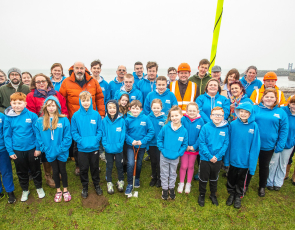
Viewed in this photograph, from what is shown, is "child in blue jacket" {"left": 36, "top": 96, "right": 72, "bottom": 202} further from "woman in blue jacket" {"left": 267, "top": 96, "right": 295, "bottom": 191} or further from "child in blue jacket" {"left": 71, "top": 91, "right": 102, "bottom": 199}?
"woman in blue jacket" {"left": 267, "top": 96, "right": 295, "bottom": 191}

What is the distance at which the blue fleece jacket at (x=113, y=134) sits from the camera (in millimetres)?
3518

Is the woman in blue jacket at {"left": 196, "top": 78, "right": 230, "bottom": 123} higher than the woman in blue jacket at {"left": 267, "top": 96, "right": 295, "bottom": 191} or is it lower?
higher

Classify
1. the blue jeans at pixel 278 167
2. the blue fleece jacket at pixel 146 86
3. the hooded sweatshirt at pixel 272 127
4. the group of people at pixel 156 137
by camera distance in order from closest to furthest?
the group of people at pixel 156 137 < the hooded sweatshirt at pixel 272 127 < the blue jeans at pixel 278 167 < the blue fleece jacket at pixel 146 86

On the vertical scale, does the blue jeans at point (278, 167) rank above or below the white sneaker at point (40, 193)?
above

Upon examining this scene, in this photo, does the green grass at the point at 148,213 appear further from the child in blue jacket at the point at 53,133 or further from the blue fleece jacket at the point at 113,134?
the blue fleece jacket at the point at 113,134

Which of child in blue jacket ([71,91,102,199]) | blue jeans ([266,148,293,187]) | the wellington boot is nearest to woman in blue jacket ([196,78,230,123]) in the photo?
blue jeans ([266,148,293,187])

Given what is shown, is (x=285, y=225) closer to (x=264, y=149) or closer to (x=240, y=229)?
(x=240, y=229)

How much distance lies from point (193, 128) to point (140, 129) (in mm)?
1132

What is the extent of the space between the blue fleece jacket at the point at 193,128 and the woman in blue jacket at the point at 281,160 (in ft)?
6.09

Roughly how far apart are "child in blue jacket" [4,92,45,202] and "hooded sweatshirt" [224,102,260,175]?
3907mm

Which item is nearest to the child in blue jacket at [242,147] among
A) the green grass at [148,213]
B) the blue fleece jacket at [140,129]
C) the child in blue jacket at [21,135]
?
the green grass at [148,213]

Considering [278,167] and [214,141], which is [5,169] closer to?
[214,141]

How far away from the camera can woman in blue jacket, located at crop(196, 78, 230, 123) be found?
12.4ft

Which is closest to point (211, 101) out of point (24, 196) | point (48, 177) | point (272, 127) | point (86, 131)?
point (272, 127)
